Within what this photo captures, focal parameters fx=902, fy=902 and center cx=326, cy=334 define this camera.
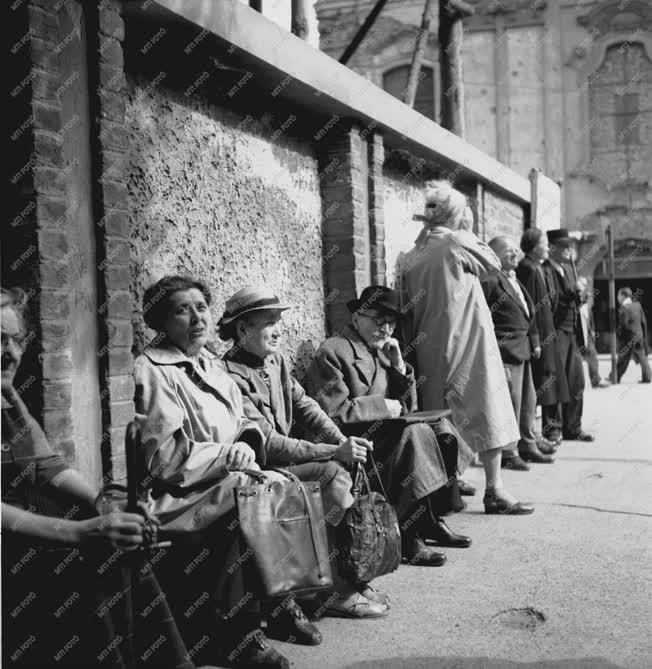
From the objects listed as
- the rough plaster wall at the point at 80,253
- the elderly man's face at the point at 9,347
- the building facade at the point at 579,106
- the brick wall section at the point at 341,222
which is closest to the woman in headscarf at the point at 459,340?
the brick wall section at the point at 341,222

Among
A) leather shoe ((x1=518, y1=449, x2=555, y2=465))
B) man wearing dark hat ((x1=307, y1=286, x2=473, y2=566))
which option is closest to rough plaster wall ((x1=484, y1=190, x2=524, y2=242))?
leather shoe ((x1=518, y1=449, x2=555, y2=465))

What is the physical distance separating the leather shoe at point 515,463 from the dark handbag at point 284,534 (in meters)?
4.16

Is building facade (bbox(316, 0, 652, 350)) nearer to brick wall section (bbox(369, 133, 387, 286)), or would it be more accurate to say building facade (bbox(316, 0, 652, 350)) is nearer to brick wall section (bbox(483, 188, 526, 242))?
brick wall section (bbox(483, 188, 526, 242))

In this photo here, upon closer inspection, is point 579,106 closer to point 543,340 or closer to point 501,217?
point 501,217

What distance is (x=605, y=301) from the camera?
24.8 metres

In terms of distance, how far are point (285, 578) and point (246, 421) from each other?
2.78 feet

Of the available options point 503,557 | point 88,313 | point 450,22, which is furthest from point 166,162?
point 450,22

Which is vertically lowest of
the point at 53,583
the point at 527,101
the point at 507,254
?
the point at 53,583

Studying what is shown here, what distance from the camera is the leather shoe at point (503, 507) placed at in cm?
569

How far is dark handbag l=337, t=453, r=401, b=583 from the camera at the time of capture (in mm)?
3812

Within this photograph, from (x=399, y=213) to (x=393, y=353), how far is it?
250 cm

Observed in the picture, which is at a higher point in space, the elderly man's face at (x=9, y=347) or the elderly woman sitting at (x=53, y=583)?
the elderly man's face at (x=9, y=347)

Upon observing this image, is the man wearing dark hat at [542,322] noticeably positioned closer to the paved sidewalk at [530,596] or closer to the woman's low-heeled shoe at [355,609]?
the paved sidewalk at [530,596]

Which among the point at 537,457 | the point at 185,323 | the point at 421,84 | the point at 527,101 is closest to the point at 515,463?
the point at 537,457
